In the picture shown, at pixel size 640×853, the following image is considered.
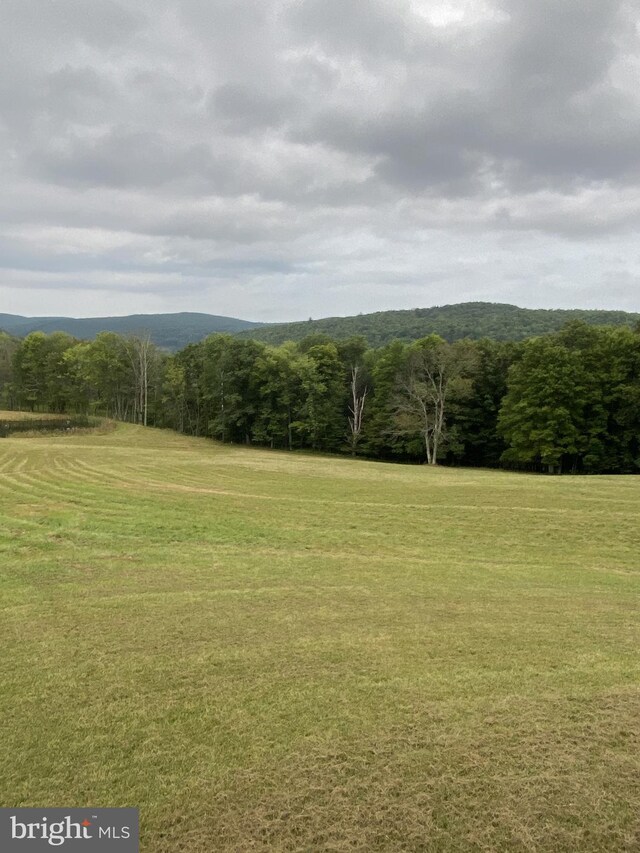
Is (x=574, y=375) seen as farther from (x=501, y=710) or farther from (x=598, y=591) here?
(x=501, y=710)

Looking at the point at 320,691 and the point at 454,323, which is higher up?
the point at 454,323

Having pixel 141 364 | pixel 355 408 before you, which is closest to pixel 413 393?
pixel 355 408

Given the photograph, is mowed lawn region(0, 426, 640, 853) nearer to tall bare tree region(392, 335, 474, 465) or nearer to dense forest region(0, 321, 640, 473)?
dense forest region(0, 321, 640, 473)

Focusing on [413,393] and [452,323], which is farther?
[452,323]

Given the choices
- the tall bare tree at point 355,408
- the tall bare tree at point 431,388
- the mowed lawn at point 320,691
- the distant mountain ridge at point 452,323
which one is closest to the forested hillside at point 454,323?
the distant mountain ridge at point 452,323

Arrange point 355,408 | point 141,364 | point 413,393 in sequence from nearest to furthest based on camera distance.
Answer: point 413,393 → point 355,408 → point 141,364

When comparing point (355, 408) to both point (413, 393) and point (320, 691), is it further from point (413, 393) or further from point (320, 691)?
point (320, 691)

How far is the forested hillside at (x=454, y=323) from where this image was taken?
3733 inches

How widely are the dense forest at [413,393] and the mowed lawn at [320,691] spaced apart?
31.2 metres

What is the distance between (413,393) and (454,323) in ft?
277

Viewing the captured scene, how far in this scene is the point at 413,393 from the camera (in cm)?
4616

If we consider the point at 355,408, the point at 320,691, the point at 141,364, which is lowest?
the point at 320,691

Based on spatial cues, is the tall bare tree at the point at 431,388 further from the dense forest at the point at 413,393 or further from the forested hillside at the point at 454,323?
the forested hillside at the point at 454,323

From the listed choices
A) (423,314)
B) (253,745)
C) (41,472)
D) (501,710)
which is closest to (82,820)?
(253,745)
